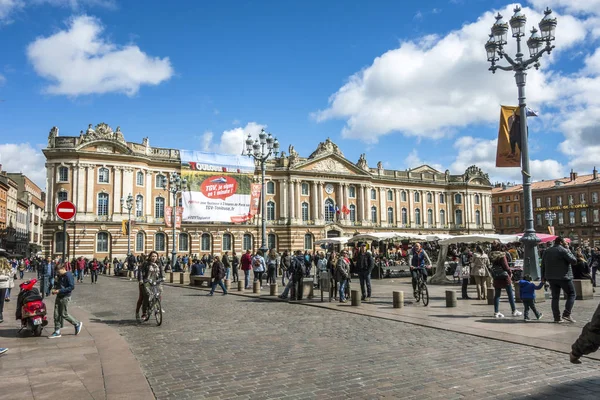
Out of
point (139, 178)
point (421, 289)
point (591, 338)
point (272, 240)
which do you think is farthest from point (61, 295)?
point (272, 240)

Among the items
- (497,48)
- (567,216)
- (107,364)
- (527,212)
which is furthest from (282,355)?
(567,216)

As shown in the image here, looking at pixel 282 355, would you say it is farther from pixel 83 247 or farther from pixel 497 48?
pixel 83 247

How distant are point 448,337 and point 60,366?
22.7 feet

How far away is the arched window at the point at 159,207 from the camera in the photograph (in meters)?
55.6

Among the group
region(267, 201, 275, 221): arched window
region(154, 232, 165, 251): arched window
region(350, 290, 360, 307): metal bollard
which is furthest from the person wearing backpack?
region(267, 201, 275, 221): arched window

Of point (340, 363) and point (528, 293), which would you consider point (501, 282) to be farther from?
point (340, 363)

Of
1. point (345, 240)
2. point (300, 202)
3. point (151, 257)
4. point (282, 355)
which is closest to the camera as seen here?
point (282, 355)

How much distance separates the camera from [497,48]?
53.4ft

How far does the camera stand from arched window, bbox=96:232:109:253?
5097 centimetres

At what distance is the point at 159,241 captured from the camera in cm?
5519

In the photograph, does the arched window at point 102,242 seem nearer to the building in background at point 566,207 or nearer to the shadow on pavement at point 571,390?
the shadow on pavement at point 571,390

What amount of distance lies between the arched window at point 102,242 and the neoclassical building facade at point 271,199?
106mm

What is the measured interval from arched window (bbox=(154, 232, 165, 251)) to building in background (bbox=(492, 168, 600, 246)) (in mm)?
58240

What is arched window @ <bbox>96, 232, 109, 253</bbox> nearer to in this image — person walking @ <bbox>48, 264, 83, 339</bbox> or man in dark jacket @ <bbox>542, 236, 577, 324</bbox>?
person walking @ <bbox>48, 264, 83, 339</bbox>
